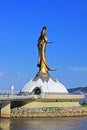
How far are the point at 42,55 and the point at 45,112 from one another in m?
6.24

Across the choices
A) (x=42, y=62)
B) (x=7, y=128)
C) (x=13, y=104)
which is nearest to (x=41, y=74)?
(x=42, y=62)

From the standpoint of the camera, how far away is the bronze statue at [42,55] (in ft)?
143

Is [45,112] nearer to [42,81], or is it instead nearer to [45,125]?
[42,81]

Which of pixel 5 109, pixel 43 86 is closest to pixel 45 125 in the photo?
pixel 5 109

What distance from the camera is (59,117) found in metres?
39.6

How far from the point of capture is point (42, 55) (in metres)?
43.8

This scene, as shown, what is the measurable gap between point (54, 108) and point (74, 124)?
772 centimetres

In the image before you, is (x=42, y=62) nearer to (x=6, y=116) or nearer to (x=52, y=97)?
(x=52, y=97)

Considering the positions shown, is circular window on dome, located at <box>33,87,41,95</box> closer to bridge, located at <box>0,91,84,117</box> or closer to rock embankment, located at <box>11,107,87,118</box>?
bridge, located at <box>0,91,84,117</box>

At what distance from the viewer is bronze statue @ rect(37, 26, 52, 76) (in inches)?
1719

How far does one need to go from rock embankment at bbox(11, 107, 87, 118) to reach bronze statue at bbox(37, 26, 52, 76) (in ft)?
14.6

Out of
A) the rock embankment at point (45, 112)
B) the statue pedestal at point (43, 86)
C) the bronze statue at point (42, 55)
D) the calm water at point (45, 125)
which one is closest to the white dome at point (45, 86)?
the statue pedestal at point (43, 86)

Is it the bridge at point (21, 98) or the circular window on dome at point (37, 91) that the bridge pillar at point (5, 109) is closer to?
the bridge at point (21, 98)

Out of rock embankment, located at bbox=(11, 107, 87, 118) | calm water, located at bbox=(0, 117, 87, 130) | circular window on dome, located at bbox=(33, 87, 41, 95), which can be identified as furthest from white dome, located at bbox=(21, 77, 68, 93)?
calm water, located at bbox=(0, 117, 87, 130)
